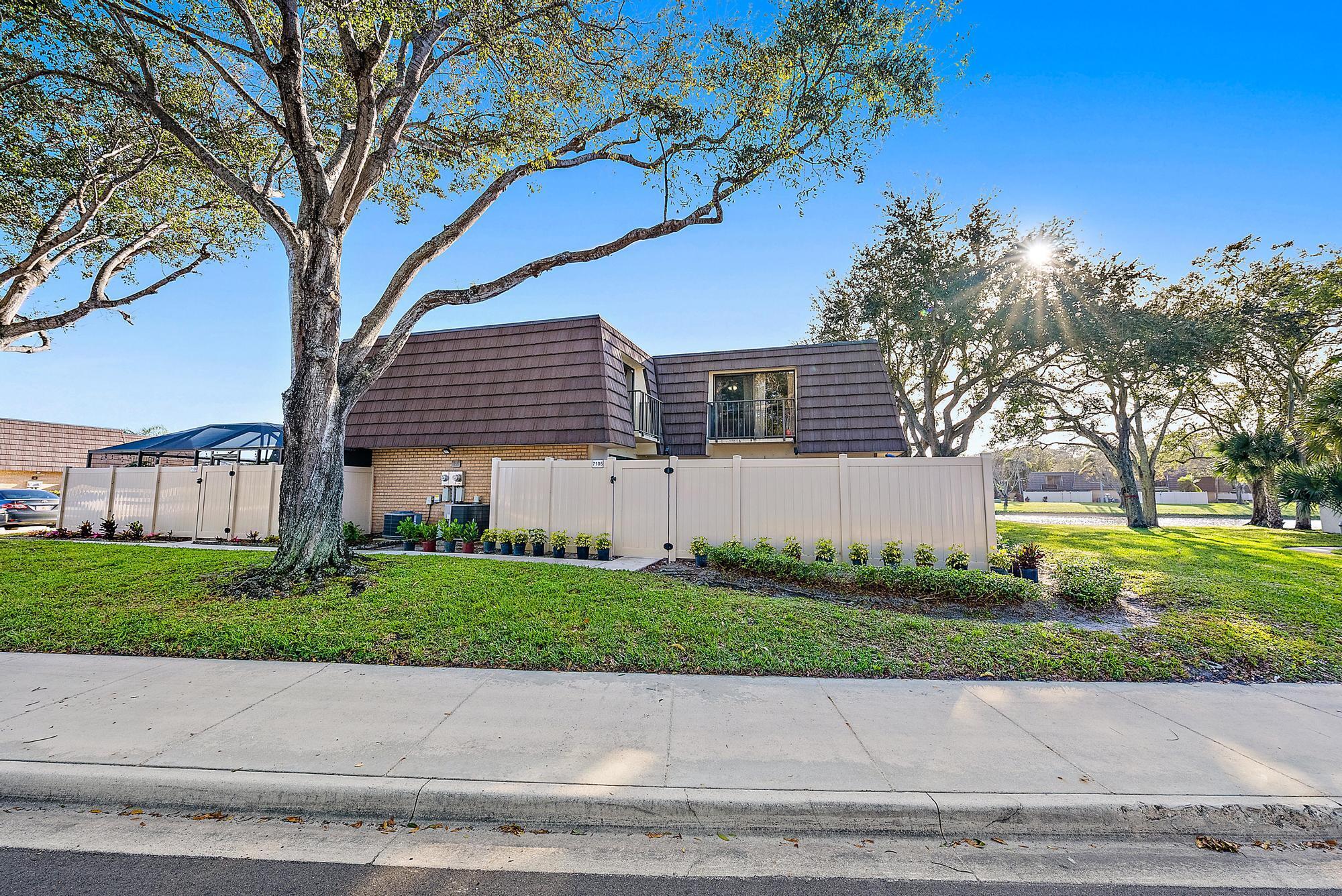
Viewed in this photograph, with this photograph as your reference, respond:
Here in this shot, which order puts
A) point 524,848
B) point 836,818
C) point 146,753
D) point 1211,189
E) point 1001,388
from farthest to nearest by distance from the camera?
point 1001,388 < point 1211,189 < point 146,753 < point 836,818 < point 524,848

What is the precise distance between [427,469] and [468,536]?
3.31 metres

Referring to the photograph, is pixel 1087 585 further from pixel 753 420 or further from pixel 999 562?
pixel 753 420

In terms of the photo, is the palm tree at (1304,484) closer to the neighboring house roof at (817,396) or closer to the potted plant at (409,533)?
the neighboring house roof at (817,396)

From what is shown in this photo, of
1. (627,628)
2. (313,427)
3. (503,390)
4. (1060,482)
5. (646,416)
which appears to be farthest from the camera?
(1060,482)

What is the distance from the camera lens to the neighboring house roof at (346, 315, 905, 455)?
41.1 ft

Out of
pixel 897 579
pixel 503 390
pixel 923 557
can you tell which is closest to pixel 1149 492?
pixel 923 557

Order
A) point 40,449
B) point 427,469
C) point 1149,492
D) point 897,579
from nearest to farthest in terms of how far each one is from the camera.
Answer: point 897,579, point 427,469, point 1149,492, point 40,449

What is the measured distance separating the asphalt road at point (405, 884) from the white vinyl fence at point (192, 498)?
11973 mm

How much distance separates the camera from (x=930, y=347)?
18.6 m

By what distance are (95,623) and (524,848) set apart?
6.07 m

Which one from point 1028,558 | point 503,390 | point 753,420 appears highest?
point 503,390

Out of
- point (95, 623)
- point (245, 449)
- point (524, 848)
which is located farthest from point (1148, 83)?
point (245, 449)

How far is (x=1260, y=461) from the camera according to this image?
19.7 meters

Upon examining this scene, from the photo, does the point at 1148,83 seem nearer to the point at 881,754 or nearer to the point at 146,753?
the point at 881,754
